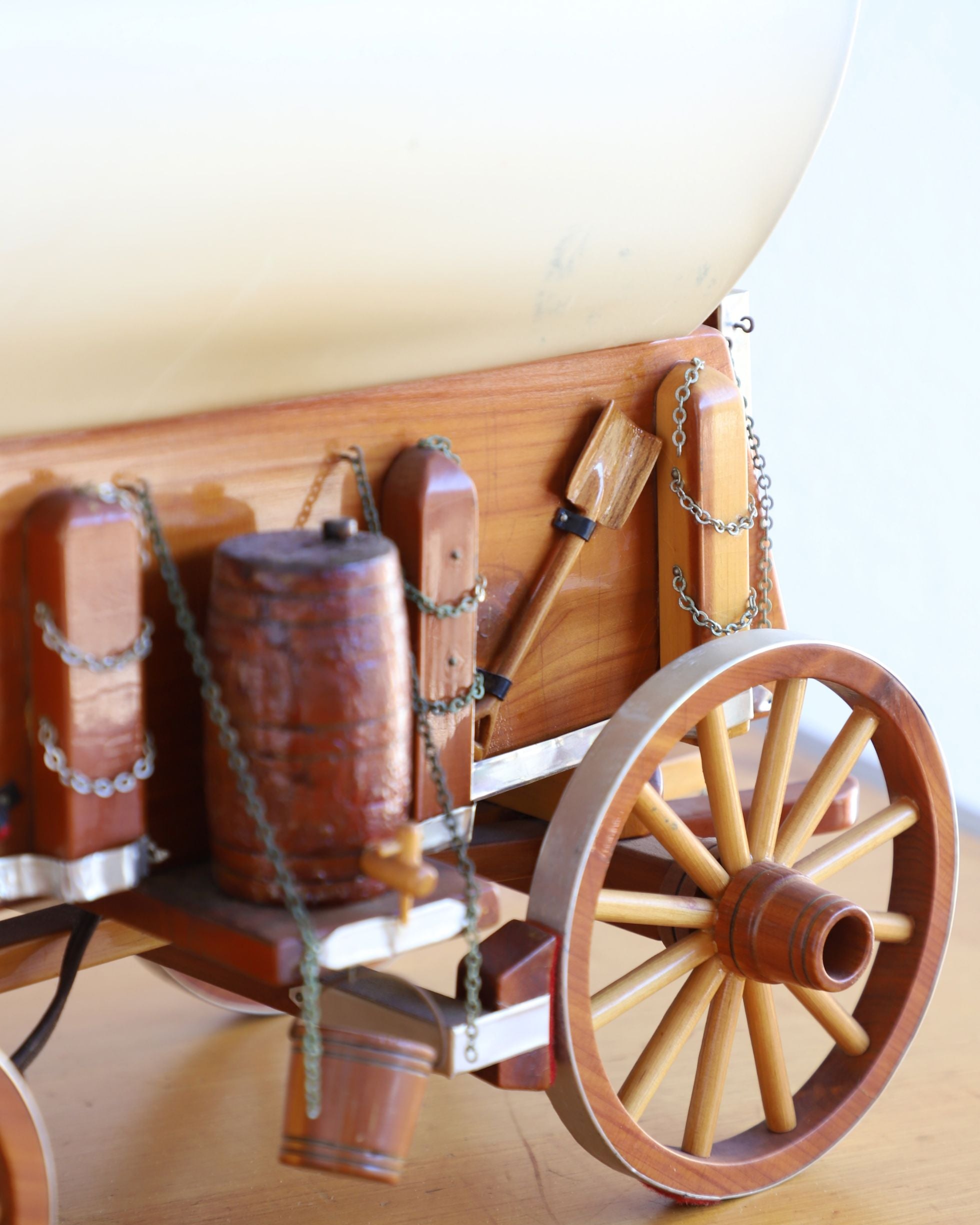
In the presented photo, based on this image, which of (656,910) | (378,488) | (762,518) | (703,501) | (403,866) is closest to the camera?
(403,866)

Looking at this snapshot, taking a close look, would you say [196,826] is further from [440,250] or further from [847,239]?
[847,239]

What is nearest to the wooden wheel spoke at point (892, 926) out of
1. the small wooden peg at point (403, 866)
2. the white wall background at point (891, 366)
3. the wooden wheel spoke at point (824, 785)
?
the wooden wheel spoke at point (824, 785)

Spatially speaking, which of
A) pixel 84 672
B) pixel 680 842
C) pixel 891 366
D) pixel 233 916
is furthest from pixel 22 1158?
pixel 891 366

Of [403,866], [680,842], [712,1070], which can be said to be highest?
[403,866]

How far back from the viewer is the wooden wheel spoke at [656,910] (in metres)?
1.42

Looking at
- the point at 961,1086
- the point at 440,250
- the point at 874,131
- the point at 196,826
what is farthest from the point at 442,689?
the point at 874,131

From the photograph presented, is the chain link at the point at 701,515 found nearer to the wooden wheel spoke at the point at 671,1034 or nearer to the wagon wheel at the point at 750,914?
the wagon wheel at the point at 750,914

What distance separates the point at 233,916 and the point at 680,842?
0.50 m

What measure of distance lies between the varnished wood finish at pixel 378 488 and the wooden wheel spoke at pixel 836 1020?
1.22 ft

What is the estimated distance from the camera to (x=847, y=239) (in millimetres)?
3514

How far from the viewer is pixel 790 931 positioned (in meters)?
1.44

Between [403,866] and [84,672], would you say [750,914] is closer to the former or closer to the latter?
[403,866]

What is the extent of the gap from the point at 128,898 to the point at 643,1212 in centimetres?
70

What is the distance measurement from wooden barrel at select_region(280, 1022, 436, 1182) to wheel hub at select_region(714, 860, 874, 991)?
0.45 metres
